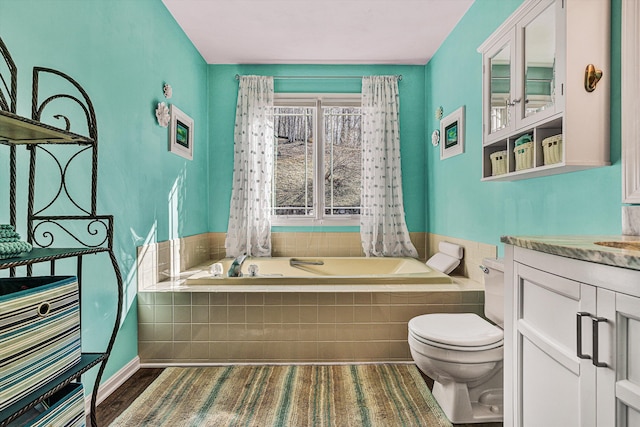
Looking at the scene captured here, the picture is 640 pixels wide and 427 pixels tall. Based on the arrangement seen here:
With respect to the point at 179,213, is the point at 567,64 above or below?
above

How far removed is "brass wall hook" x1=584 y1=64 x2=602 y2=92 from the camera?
1.46 metres

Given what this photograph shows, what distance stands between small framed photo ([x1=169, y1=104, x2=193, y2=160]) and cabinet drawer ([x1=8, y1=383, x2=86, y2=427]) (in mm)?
2127

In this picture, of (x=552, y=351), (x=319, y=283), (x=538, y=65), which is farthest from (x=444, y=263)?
(x=552, y=351)

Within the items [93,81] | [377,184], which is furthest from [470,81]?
[93,81]

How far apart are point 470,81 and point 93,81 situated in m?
2.46

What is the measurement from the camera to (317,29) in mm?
3186

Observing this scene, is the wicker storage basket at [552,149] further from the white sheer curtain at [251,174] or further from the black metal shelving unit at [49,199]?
the white sheer curtain at [251,174]

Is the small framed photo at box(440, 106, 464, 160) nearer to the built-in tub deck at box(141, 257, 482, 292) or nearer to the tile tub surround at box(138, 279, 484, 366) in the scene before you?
the built-in tub deck at box(141, 257, 482, 292)

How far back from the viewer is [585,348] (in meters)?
0.88

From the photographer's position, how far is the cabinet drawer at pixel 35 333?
3.05 ft

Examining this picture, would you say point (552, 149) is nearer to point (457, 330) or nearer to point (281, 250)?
point (457, 330)

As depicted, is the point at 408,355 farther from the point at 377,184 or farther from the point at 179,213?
the point at 179,213

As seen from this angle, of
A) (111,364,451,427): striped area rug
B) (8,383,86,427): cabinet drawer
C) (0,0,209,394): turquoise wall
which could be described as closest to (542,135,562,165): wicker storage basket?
(111,364,451,427): striped area rug

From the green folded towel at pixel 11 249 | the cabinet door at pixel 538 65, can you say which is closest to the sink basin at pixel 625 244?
the cabinet door at pixel 538 65
